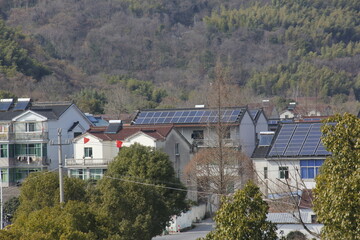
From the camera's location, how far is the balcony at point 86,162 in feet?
156

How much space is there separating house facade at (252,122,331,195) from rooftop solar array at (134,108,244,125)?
202 inches

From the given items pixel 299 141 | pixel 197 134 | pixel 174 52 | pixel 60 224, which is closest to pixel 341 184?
pixel 60 224

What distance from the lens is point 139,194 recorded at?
34.8 m

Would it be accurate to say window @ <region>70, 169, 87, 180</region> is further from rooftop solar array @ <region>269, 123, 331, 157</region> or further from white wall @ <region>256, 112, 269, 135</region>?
white wall @ <region>256, 112, 269, 135</region>

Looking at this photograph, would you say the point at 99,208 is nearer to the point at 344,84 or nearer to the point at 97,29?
the point at 344,84

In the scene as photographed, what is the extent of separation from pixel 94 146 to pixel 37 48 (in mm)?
90627

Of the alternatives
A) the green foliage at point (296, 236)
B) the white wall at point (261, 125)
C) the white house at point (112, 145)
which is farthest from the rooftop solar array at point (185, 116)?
the green foliage at point (296, 236)

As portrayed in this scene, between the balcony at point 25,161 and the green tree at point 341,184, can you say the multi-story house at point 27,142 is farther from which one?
the green tree at point 341,184

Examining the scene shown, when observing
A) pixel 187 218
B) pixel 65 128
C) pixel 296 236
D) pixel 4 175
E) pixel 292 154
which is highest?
pixel 65 128

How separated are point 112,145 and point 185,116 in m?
7.38

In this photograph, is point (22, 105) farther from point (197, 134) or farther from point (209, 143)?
point (209, 143)

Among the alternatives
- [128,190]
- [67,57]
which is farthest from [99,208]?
[67,57]

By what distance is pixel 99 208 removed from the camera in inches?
1300

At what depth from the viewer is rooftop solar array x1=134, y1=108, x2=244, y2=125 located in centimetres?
5175
